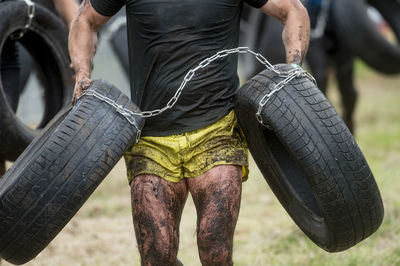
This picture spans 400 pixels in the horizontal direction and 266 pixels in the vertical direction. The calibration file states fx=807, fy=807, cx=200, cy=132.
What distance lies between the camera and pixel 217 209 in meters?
4.10

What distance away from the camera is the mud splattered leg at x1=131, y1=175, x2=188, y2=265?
4.06 m

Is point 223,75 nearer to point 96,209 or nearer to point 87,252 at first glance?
point 87,252

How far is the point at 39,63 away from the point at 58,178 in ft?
6.89

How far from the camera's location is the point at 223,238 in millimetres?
4070

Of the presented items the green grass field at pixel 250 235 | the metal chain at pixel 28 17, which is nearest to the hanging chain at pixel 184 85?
the metal chain at pixel 28 17

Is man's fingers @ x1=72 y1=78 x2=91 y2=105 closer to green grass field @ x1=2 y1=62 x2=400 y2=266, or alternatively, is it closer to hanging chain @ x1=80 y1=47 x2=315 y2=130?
hanging chain @ x1=80 y1=47 x2=315 y2=130

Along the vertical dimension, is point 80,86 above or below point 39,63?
above

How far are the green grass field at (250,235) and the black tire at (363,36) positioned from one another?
1.16 m

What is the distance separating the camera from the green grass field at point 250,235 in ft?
19.5

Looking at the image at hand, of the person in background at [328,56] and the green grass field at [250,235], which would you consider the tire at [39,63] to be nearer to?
the green grass field at [250,235]

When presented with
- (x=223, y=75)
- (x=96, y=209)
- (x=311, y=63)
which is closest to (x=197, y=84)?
(x=223, y=75)

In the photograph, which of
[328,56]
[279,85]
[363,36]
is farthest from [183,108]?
[328,56]

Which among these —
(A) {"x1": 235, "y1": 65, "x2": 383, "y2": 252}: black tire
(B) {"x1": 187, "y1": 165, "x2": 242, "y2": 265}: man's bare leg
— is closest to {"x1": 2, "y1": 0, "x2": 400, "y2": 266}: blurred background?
(A) {"x1": 235, "y1": 65, "x2": 383, "y2": 252}: black tire

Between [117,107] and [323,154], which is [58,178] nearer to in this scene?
Result: [117,107]
